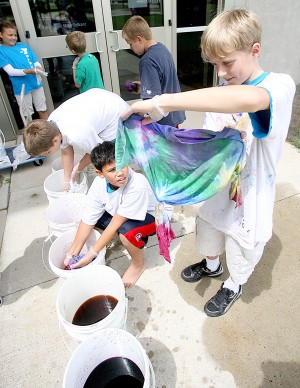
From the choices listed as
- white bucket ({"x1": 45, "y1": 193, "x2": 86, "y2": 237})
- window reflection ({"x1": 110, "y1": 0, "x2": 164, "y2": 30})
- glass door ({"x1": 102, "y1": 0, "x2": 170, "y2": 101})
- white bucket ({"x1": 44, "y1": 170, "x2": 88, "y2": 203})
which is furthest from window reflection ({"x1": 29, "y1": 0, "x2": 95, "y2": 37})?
white bucket ({"x1": 45, "y1": 193, "x2": 86, "y2": 237})

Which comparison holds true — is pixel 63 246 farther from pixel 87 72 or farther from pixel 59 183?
pixel 87 72

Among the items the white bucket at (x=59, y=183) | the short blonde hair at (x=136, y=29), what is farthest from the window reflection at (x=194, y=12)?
the white bucket at (x=59, y=183)

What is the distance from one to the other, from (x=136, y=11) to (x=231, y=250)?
14.9 feet

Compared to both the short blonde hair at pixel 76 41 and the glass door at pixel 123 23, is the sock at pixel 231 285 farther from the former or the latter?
the glass door at pixel 123 23

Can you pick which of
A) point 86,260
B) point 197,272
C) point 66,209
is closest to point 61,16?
point 66,209

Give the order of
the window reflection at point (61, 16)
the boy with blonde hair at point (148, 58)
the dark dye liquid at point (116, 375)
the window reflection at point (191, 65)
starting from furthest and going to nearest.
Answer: the window reflection at point (191, 65) → the window reflection at point (61, 16) → the boy with blonde hair at point (148, 58) → the dark dye liquid at point (116, 375)

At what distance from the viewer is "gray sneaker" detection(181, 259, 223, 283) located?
215 cm

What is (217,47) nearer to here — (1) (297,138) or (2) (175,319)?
(2) (175,319)

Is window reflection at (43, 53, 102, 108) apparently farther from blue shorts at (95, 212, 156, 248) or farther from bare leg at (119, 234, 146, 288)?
bare leg at (119, 234, 146, 288)

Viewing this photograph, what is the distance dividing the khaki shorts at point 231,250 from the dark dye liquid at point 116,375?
793 millimetres

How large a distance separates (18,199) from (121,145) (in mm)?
2360

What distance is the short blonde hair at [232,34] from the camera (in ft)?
3.27

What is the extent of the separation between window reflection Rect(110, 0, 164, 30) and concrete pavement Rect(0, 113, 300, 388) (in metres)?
3.73

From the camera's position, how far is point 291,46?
18.3ft
